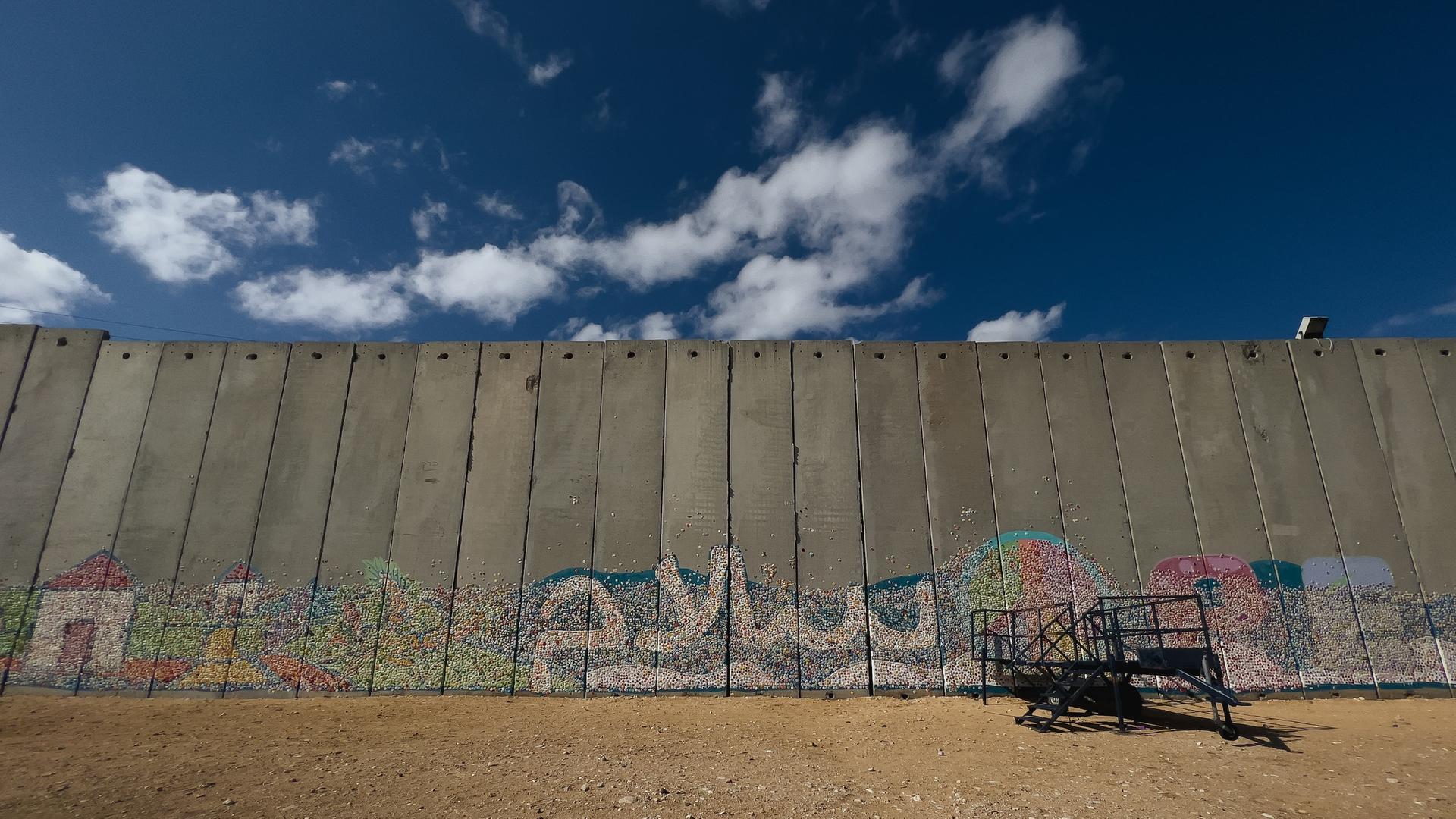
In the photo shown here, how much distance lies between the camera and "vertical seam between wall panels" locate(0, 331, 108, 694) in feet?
33.8

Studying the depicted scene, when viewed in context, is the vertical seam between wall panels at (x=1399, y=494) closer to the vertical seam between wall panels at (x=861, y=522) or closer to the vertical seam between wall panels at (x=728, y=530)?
the vertical seam between wall panels at (x=861, y=522)

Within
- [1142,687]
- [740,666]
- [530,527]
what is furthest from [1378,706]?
[530,527]

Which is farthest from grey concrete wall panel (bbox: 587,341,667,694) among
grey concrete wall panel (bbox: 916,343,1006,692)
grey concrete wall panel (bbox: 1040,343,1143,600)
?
grey concrete wall panel (bbox: 1040,343,1143,600)

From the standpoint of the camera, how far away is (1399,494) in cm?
1073

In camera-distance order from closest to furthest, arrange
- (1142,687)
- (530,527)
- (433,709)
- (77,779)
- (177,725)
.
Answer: (77,779) < (177,725) < (433,709) < (1142,687) < (530,527)

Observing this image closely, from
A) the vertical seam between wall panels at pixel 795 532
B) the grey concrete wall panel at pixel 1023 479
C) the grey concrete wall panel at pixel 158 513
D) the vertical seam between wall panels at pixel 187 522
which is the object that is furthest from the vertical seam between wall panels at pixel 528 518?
the grey concrete wall panel at pixel 1023 479

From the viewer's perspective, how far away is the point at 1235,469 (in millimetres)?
10852

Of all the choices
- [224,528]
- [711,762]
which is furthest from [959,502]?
[224,528]

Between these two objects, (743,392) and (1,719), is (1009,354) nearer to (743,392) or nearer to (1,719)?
(743,392)

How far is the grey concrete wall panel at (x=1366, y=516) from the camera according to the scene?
392 inches

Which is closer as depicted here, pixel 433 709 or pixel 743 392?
pixel 433 709

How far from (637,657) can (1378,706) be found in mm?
10241

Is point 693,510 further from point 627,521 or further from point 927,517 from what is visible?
point 927,517

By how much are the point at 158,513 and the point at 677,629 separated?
28.2ft
